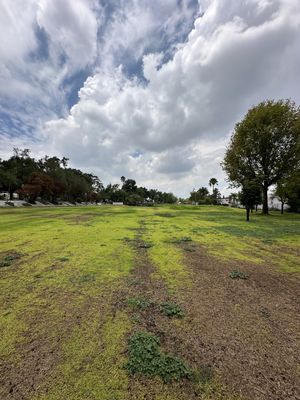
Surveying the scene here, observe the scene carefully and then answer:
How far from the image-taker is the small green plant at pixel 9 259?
18.5ft

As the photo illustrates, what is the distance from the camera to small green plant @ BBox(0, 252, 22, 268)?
5.62 m

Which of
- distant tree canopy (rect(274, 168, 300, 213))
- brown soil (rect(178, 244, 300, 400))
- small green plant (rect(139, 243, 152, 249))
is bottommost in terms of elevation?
brown soil (rect(178, 244, 300, 400))

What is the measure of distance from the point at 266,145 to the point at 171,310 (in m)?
28.6

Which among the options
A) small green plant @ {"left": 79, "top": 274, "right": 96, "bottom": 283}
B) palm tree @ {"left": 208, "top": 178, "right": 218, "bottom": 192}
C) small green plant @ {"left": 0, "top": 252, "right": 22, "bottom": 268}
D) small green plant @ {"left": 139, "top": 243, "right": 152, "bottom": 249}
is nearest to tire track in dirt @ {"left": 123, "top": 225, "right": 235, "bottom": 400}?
small green plant @ {"left": 79, "top": 274, "right": 96, "bottom": 283}

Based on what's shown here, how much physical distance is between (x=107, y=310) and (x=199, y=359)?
1.71 metres

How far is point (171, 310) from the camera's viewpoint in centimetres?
348

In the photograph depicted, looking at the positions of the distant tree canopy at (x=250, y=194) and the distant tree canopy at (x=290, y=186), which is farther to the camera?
the distant tree canopy at (x=290, y=186)

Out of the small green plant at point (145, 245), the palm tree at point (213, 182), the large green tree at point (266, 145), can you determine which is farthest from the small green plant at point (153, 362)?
the palm tree at point (213, 182)

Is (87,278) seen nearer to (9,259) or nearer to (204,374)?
(9,259)

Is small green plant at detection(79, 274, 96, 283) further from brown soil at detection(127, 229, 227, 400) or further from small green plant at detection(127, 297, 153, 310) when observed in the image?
small green plant at detection(127, 297, 153, 310)

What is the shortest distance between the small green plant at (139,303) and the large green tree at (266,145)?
965 inches

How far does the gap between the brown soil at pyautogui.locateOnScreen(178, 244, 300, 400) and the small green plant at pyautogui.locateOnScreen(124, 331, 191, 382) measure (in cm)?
23

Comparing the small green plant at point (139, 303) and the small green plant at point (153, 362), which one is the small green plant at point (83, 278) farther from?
the small green plant at point (153, 362)

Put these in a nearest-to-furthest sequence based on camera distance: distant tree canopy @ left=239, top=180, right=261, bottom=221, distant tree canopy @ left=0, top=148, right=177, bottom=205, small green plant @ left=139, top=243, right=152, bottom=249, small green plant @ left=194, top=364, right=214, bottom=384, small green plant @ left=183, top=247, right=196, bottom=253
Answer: small green plant @ left=194, top=364, right=214, bottom=384 → small green plant @ left=183, top=247, right=196, bottom=253 → small green plant @ left=139, top=243, right=152, bottom=249 → distant tree canopy @ left=239, top=180, right=261, bottom=221 → distant tree canopy @ left=0, top=148, right=177, bottom=205
